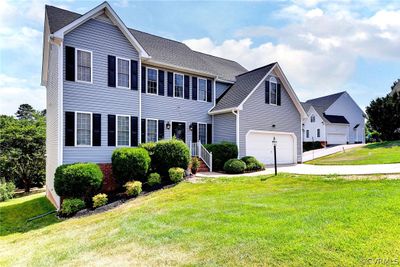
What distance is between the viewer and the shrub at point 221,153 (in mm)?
16891

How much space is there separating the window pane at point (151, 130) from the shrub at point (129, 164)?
3379 millimetres

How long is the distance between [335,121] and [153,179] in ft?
107

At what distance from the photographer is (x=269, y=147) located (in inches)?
779

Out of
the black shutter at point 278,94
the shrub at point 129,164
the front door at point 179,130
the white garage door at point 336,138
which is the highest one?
the black shutter at point 278,94

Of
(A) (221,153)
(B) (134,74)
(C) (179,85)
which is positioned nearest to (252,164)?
(A) (221,153)

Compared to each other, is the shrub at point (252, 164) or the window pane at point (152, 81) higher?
the window pane at point (152, 81)

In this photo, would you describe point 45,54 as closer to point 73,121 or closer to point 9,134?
point 73,121

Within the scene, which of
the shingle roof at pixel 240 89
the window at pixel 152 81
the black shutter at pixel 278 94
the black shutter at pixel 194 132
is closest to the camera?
the window at pixel 152 81

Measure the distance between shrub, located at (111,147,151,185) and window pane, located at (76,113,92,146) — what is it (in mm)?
1623

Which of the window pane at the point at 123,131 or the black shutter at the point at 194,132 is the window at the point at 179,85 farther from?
the window pane at the point at 123,131

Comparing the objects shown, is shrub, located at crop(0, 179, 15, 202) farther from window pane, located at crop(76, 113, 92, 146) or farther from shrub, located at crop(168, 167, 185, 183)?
shrub, located at crop(168, 167, 185, 183)

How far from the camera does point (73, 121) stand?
42.8ft

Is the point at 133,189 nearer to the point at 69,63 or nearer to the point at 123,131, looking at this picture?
the point at 123,131

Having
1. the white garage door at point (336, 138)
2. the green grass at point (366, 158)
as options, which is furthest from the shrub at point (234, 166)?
the white garage door at point (336, 138)
